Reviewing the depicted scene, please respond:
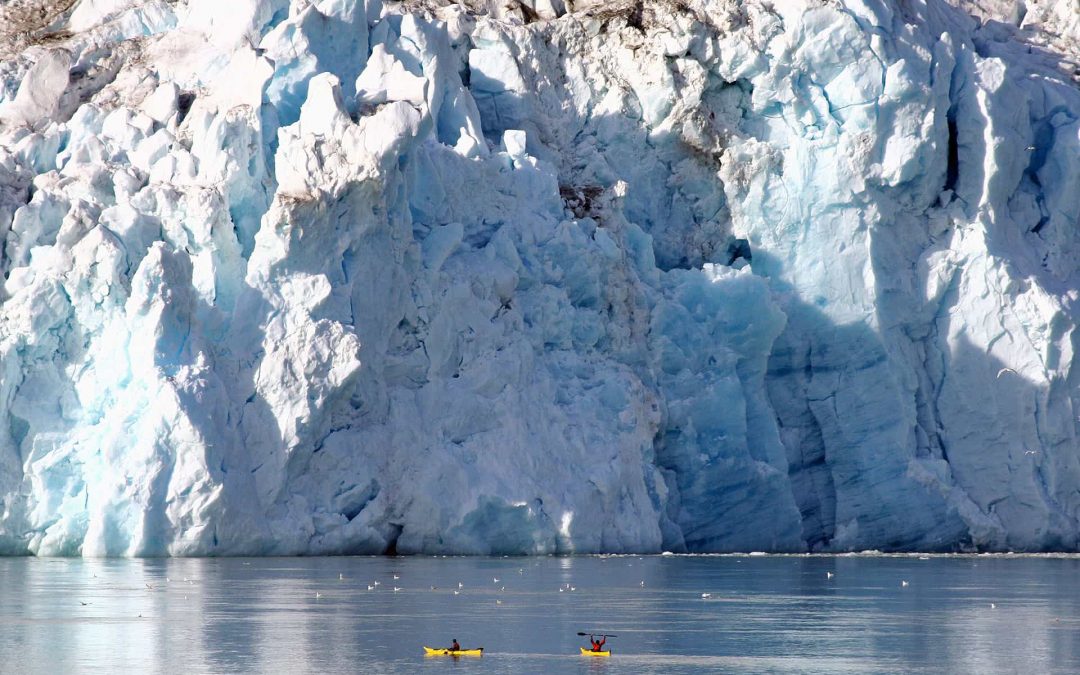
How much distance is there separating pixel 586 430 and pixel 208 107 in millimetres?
9039

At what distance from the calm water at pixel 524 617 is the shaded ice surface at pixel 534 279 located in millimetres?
1939

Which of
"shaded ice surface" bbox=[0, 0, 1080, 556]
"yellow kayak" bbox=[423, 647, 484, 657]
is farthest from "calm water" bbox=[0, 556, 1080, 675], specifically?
"shaded ice surface" bbox=[0, 0, 1080, 556]

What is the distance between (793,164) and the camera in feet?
124

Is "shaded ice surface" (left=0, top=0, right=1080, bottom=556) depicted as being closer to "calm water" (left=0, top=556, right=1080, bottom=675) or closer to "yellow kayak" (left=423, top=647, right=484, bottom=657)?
"calm water" (left=0, top=556, right=1080, bottom=675)

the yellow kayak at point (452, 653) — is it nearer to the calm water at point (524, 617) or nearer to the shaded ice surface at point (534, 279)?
the calm water at point (524, 617)

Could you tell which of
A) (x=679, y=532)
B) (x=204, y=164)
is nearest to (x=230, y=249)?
(x=204, y=164)

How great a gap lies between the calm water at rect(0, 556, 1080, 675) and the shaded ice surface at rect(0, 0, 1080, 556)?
76.3 inches

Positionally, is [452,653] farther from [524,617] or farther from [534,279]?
[534,279]

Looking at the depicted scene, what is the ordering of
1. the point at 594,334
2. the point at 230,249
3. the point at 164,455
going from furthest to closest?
the point at 594,334
the point at 230,249
the point at 164,455

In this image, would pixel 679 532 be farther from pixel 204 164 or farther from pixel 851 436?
pixel 204 164

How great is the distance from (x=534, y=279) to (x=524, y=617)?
13.9 metres

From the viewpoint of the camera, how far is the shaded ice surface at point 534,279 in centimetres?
3105

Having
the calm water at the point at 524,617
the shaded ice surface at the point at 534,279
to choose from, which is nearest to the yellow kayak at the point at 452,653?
the calm water at the point at 524,617

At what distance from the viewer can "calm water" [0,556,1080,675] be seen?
57.9 ft
